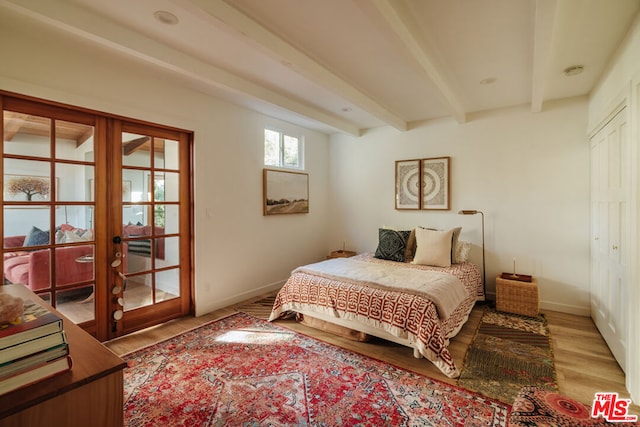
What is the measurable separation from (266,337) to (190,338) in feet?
2.30

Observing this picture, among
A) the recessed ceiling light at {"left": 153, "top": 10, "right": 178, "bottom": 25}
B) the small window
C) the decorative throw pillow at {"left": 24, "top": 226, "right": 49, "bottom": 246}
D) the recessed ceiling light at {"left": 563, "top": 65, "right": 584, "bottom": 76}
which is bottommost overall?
the decorative throw pillow at {"left": 24, "top": 226, "right": 49, "bottom": 246}

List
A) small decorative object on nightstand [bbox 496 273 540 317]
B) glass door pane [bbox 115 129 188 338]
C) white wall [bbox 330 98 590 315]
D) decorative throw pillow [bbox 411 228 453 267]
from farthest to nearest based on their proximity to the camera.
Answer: decorative throw pillow [bbox 411 228 453 267] → white wall [bbox 330 98 590 315] → small decorative object on nightstand [bbox 496 273 540 317] → glass door pane [bbox 115 129 188 338]

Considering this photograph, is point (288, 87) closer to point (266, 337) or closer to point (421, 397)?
point (266, 337)

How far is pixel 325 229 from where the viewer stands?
532cm

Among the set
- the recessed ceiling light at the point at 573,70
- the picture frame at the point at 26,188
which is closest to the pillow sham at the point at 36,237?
the picture frame at the point at 26,188

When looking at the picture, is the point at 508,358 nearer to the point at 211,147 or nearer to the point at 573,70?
the point at 573,70

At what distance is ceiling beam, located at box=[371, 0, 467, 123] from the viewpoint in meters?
1.82

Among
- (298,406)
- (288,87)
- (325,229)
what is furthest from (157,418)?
(325,229)

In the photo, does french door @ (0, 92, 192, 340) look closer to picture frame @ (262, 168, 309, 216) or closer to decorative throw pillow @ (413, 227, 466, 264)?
picture frame @ (262, 168, 309, 216)

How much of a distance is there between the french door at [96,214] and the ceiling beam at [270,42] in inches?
62.3

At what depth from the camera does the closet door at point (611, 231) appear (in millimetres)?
2285

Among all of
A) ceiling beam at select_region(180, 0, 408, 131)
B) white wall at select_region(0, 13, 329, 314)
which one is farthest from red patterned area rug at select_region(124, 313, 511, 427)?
ceiling beam at select_region(180, 0, 408, 131)

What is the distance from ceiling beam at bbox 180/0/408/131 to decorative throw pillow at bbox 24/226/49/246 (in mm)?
2069

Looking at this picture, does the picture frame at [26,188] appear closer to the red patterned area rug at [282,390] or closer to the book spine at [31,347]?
the red patterned area rug at [282,390]
